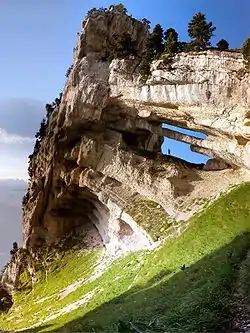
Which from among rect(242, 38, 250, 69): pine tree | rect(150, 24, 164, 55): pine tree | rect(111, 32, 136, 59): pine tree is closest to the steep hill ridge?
rect(242, 38, 250, 69): pine tree

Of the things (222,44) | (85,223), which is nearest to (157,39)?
(222,44)

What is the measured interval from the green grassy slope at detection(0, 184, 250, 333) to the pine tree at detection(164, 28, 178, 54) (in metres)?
14.6

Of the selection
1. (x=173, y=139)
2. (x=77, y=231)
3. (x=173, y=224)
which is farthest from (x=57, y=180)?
(x=173, y=224)

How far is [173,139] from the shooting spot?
4838cm

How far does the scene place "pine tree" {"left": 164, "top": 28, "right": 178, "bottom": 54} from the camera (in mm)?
43812

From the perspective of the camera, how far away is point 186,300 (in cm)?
2152

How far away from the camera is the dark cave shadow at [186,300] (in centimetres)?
1806

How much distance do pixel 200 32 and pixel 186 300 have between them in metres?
29.2

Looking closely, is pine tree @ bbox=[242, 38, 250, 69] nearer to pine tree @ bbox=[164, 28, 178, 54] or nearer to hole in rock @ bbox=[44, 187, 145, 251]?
pine tree @ bbox=[164, 28, 178, 54]

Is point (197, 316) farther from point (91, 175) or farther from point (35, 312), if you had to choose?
point (91, 175)

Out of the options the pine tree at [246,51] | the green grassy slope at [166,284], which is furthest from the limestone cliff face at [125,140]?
the green grassy slope at [166,284]

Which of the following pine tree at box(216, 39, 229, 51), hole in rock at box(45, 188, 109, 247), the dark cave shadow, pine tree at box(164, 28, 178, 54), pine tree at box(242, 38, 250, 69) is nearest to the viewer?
the dark cave shadow

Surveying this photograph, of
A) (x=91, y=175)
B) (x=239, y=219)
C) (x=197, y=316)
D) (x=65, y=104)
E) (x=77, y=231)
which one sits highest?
(x=65, y=104)

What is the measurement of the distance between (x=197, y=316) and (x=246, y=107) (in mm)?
20502
